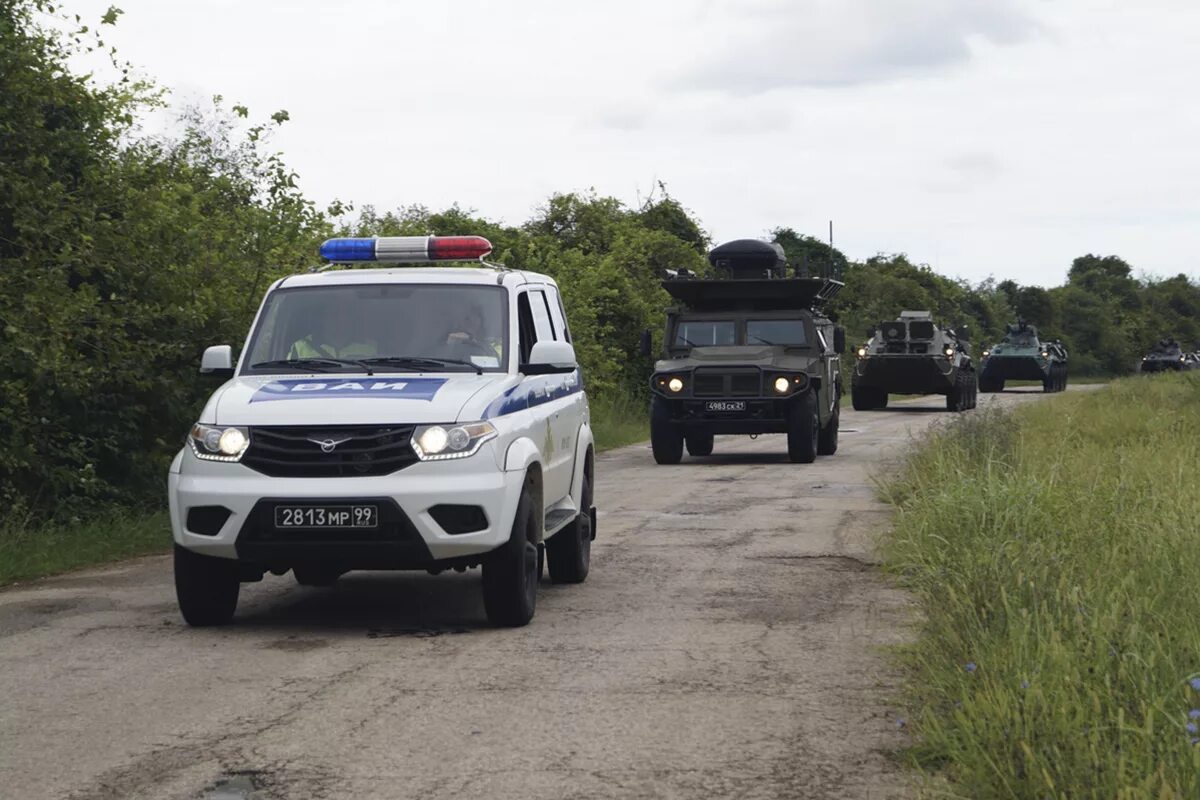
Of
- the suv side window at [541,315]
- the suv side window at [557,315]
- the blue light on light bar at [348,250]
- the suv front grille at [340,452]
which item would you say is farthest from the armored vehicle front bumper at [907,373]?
the suv front grille at [340,452]

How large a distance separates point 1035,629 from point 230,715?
9.91ft

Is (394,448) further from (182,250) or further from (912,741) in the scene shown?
(182,250)

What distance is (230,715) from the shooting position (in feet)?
21.4

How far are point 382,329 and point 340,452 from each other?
140 cm

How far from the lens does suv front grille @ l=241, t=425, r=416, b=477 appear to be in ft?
26.5

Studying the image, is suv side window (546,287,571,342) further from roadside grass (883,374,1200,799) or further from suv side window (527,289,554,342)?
roadside grass (883,374,1200,799)

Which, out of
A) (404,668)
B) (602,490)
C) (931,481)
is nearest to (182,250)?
(602,490)

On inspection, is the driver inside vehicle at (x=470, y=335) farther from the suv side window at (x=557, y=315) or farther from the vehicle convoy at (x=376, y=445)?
the suv side window at (x=557, y=315)

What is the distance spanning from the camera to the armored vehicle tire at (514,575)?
329 inches

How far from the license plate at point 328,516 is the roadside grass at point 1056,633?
256 cm

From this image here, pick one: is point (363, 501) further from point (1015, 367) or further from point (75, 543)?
point (1015, 367)

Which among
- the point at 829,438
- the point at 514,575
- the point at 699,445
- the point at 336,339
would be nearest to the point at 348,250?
the point at 336,339

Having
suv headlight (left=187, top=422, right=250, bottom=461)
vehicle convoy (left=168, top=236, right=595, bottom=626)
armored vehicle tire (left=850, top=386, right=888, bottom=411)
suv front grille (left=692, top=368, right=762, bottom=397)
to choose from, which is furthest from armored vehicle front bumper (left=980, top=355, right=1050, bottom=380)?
suv headlight (left=187, top=422, right=250, bottom=461)

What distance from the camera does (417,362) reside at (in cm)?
906
